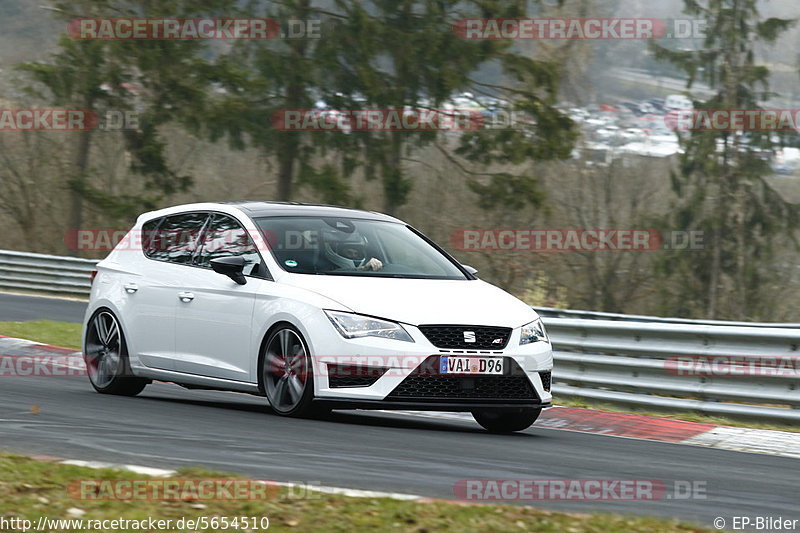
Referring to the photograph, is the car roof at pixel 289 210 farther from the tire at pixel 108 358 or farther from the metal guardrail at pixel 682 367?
the metal guardrail at pixel 682 367

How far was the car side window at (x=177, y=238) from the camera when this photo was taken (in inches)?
422

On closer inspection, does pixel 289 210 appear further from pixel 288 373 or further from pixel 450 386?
pixel 450 386

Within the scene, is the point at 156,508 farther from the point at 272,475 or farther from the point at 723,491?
the point at 723,491

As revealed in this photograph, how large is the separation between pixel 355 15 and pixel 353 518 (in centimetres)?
3044

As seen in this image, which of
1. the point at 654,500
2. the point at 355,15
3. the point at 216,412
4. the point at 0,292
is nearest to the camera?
the point at 654,500

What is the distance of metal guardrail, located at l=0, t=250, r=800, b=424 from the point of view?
10969mm

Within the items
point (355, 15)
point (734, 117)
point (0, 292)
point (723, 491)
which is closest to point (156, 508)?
point (723, 491)

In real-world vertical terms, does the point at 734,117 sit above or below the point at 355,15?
below

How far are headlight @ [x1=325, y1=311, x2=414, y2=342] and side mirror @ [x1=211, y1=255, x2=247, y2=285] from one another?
103 cm

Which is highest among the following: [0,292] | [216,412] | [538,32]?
[538,32]

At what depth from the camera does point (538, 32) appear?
35.7m

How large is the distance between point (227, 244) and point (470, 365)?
97.1 inches
